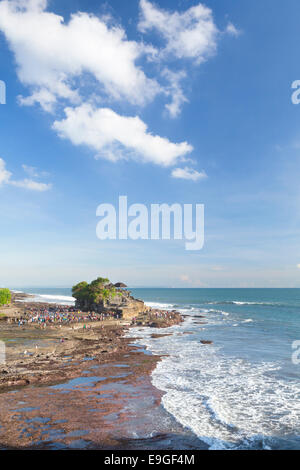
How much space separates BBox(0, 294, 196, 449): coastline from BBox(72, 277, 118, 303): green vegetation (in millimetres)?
32999

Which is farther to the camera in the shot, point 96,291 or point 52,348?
point 96,291

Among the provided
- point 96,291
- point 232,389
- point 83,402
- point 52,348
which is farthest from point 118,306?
point 83,402

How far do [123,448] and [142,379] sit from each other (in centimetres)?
973

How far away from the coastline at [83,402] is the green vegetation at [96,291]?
33.0 meters

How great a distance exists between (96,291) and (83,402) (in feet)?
160

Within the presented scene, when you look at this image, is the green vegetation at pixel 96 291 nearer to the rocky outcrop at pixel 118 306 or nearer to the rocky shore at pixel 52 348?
the rocky outcrop at pixel 118 306

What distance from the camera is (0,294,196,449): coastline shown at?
12508mm

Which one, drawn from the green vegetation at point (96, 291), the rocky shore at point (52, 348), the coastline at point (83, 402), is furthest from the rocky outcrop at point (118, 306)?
→ the coastline at point (83, 402)

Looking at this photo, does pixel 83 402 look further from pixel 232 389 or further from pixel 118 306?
pixel 118 306

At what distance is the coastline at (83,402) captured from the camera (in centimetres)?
1251

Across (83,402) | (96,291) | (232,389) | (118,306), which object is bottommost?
(232,389)

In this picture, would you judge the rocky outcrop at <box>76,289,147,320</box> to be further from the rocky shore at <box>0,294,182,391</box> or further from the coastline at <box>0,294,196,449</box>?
the coastline at <box>0,294,196,449</box>

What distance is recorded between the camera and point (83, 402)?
653 inches

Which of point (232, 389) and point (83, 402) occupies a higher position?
point (83, 402)
